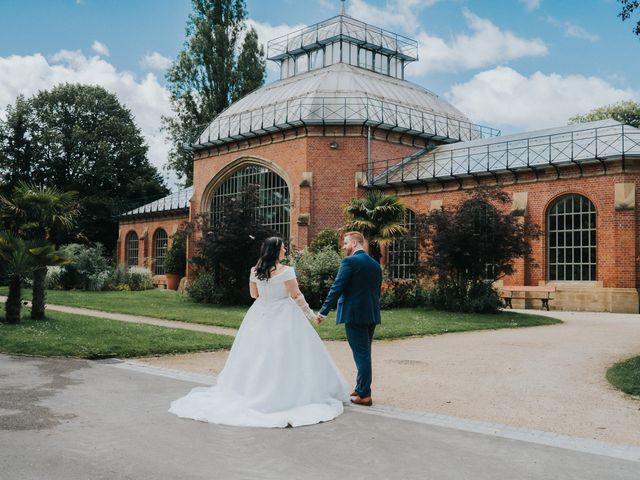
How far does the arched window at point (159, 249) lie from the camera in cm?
3844

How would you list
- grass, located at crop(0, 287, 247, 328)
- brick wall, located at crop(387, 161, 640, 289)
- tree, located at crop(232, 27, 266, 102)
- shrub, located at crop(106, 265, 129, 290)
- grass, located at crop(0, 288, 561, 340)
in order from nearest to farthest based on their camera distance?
grass, located at crop(0, 288, 561, 340) → grass, located at crop(0, 287, 247, 328) → brick wall, located at crop(387, 161, 640, 289) → shrub, located at crop(106, 265, 129, 290) → tree, located at crop(232, 27, 266, 102)

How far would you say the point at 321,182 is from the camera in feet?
90.6

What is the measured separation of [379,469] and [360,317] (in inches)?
93.7

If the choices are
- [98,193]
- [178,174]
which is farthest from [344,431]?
[98,193]

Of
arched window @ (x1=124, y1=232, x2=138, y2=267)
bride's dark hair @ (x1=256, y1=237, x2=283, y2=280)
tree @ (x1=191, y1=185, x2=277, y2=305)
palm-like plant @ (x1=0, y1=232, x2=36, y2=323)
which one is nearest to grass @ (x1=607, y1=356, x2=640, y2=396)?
bride's dark hair @ (x1=256, y1=237, x2=283, y2=280)

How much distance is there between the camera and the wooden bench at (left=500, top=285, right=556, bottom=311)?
22.0m

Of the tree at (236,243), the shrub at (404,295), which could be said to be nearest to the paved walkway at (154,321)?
the tree at (236,243)

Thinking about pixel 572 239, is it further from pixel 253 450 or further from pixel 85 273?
pixel 85 273

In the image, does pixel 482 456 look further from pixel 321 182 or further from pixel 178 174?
pixel 178 174

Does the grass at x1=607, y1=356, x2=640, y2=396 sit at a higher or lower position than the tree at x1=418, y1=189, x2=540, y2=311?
lower

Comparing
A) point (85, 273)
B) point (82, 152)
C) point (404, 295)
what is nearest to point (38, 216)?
point (404, 295)

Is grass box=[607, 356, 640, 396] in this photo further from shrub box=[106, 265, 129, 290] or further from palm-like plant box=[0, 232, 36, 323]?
shrub box=[106, 265, 129, 290]

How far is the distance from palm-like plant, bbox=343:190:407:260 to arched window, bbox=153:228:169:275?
18.8 meters

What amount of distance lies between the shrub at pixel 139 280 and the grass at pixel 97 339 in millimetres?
18121
